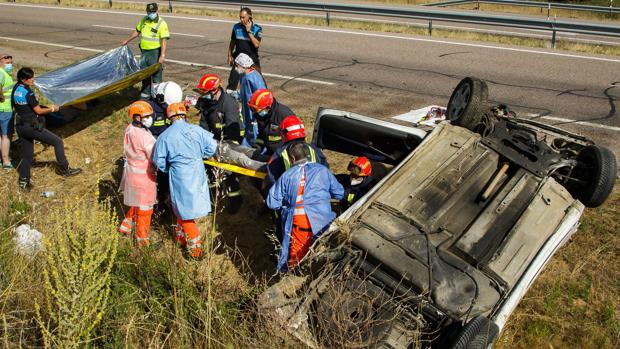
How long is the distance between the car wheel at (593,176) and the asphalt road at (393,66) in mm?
3022

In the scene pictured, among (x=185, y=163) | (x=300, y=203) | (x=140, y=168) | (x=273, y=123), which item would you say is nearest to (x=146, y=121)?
(x=140, y=168)

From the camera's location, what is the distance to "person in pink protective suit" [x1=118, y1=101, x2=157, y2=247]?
648 centimetres

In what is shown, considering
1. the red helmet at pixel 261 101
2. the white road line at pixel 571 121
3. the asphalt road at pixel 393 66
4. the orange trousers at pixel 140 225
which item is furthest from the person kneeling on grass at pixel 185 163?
the white road line at pixel 571 121

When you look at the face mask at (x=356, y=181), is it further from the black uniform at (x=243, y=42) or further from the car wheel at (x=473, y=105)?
the black uniform at (x=243, y=42)

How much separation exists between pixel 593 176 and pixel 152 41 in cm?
788

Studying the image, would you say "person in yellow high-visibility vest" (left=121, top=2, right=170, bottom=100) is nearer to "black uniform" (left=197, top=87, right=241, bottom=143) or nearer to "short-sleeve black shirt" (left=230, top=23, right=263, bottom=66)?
"short-sleeve black shirt" (left=230, top=23, right=263, bottom=66)

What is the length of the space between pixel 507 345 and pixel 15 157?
26.5ft

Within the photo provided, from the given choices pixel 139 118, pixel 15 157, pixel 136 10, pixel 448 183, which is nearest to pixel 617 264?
pixel 448 183

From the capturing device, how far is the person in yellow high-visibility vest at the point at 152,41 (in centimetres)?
1061

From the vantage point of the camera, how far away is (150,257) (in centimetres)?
509

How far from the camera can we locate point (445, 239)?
4.85 m

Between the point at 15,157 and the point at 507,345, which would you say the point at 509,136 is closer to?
the point at 507,345

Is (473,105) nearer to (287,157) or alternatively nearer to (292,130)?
(292,130)

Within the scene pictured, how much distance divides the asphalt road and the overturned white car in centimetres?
359
